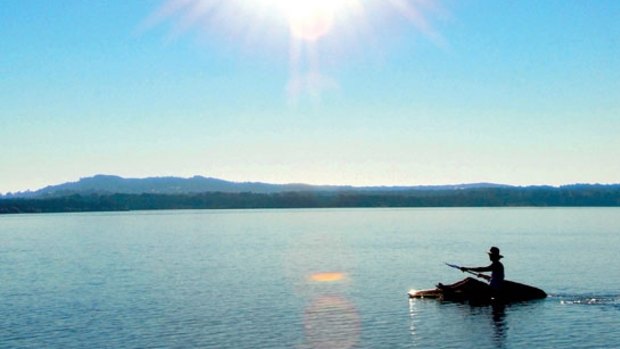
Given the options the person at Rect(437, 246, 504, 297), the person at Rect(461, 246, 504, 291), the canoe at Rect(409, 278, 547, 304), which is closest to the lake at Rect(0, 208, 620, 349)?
the canoe at Rect(409, 278, 547, 304)

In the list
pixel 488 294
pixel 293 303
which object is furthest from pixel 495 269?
pixel 293 303

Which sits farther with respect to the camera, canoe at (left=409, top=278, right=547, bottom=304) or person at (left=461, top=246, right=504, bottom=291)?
canoe at (left=409, top=278, right=547, bottom=304)

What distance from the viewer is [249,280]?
5316 cm

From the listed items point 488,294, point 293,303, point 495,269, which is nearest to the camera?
point 495,269

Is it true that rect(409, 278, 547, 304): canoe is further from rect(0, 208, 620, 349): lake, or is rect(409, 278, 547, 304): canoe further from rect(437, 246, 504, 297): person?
rect(0, 208, 620, 349): lake

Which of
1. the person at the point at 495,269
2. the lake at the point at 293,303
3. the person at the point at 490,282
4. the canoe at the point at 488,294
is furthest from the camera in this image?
the canoe at the point at 488,294

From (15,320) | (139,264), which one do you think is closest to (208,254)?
(139,264)

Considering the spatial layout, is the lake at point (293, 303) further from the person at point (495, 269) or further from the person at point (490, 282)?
the person at point (495, 269)

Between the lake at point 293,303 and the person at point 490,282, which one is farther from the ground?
the person at point 490,282

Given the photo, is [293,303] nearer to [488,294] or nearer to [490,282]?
[488,294]

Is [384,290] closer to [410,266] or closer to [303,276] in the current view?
[303,276]

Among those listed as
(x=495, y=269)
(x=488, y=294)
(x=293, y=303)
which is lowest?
(x=293, y=303)

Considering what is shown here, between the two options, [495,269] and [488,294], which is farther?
[488,294]

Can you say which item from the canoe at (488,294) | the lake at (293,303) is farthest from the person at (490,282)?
the lake at (293,303)
